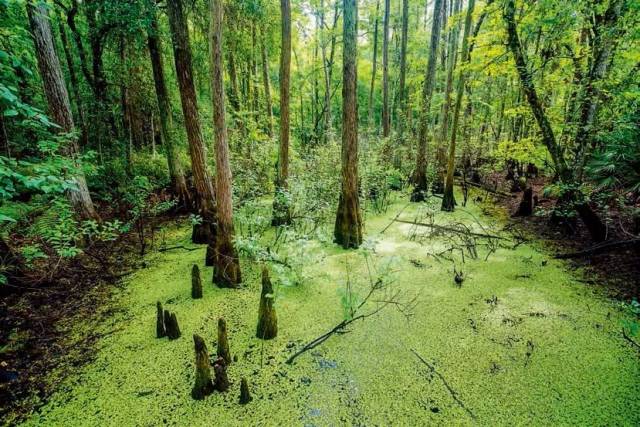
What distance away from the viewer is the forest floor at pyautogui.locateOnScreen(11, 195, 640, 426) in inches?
73.0

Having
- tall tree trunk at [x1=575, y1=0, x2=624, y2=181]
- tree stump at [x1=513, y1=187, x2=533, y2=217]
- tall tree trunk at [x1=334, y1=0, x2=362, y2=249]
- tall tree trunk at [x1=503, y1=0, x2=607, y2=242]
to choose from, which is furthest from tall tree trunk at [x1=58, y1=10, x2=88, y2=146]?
tree stump at [x1=513, y1=187, x2=533, y2=217]

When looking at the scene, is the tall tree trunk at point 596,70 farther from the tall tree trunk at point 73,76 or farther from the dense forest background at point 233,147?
the tall tree trunk at point 73,76

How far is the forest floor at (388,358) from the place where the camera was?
1.85 m

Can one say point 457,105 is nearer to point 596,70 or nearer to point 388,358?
point 596,70

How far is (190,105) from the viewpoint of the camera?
3781 mm

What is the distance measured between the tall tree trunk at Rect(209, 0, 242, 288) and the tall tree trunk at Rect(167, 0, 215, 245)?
0.79 metres

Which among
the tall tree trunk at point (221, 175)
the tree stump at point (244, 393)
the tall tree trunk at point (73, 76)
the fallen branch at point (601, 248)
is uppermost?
the tall tree trunk at point (73, 76)

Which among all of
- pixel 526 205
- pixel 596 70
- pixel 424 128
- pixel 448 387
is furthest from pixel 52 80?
pixel 526 205

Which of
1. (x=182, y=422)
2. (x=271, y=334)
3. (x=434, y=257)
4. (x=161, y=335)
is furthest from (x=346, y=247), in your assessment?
(x=182, y=422)

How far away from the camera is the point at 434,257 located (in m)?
4.13

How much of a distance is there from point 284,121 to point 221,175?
212cm

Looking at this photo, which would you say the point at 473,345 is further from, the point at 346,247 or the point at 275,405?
the point at 346,247

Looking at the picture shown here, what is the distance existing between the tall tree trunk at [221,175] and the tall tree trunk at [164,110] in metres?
2.15

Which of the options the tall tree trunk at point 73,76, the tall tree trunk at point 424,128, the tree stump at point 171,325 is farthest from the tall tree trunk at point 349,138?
the tall tree trunk at point 73,76
